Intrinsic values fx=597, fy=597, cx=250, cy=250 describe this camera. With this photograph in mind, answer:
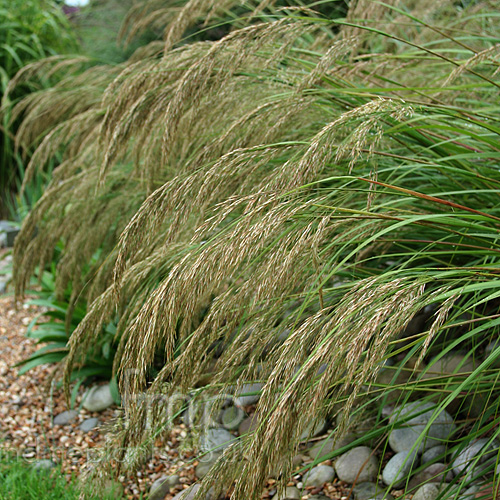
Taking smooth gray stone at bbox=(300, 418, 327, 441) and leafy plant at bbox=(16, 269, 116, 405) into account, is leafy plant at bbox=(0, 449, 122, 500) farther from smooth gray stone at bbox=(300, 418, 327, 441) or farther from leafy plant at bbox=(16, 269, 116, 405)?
smooth gray stone at bbox=(300, 418, 327, 441)

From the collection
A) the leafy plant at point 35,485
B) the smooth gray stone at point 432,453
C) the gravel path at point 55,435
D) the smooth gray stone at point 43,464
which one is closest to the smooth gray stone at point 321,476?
the gravel path at point 55,435

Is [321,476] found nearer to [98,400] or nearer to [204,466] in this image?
[204,466]

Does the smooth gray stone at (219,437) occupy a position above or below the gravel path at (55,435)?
above

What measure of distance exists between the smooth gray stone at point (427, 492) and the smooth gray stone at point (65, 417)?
1.44 meters

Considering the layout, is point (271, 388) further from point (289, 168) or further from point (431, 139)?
point (431, 139)

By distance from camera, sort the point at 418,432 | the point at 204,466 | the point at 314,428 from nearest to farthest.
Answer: the point at 314,428 < the point at 418,432 < the point at 204,466

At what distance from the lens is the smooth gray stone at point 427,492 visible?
4.99ft

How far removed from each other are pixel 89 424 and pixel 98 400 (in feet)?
0.42

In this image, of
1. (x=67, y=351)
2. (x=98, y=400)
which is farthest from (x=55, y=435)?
(x=67, y=351)

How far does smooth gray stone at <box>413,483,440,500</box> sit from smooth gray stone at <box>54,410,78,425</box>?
4.74 feet

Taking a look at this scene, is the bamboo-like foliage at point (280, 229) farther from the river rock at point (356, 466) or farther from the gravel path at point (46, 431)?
the gravel path at point (46, 431)

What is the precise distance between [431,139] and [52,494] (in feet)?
5.26

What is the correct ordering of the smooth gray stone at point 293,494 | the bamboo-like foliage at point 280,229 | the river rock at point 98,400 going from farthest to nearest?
1. the river rock at point 98,400
2. the smooth gray stone at point 293,494
3. the bamboo-like foliage at point 280,229

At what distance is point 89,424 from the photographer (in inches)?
93.7
